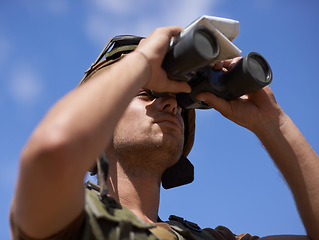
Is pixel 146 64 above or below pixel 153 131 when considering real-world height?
above

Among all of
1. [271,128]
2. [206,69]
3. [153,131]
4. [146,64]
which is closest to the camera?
[146,64]

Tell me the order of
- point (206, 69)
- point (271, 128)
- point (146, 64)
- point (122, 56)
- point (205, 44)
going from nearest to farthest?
point (146, 64) < point (205, 44) < point (206, 69) < point (271, 128) < point (122, 56)

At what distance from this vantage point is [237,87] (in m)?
2.76

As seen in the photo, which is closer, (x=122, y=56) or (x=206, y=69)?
(x=206, y=69)

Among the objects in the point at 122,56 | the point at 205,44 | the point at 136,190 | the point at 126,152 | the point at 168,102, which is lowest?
the point at 136,190

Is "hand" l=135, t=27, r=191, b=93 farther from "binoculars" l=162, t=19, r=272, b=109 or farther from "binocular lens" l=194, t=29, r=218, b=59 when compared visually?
"binocular lens" l=194, t=29, r=218, b=59

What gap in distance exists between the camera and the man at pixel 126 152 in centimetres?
174

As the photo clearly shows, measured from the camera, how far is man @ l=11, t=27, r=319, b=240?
174 centimetres

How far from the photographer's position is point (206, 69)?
2783 mm

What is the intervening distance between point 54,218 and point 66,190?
150mm

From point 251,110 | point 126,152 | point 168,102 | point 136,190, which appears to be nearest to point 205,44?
point 251,110

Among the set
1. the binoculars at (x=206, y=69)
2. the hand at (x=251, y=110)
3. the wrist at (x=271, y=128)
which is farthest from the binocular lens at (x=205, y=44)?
the wrist at (x=271, y=128)

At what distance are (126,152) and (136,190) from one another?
29 cm

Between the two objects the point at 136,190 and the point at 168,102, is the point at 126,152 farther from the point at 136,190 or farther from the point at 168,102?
the point at 168,102
